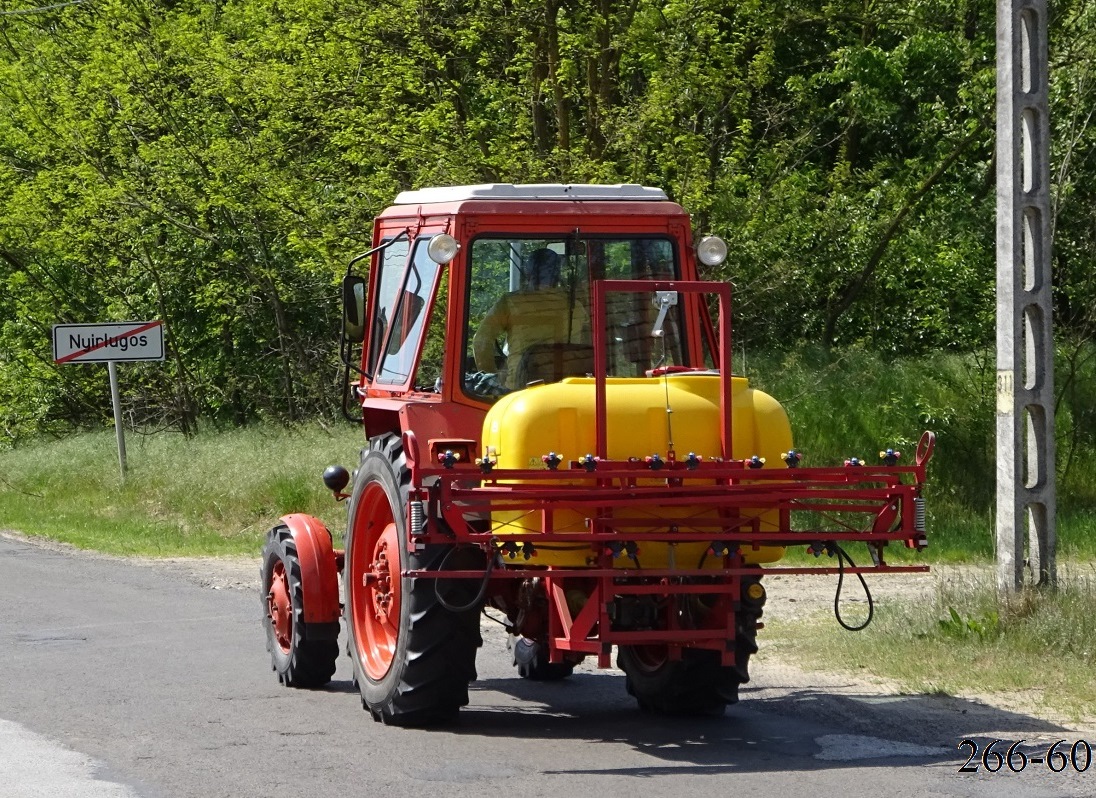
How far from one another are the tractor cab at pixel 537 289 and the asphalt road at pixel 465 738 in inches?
70.7

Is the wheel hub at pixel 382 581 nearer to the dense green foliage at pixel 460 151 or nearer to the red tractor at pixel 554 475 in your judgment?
the red tractor at pixel 554 475

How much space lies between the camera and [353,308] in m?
9.78

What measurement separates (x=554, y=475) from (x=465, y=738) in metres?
1.57

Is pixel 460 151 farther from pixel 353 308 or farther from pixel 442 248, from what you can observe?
pixel 442 248

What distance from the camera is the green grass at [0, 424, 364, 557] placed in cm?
A: 2019

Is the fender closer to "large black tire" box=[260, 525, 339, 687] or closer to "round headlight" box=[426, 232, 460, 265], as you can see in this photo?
"large black tire" box=[260, 525, 339, 687]

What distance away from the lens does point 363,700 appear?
8.98m

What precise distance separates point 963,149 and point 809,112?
2222mm

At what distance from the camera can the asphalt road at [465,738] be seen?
725cm

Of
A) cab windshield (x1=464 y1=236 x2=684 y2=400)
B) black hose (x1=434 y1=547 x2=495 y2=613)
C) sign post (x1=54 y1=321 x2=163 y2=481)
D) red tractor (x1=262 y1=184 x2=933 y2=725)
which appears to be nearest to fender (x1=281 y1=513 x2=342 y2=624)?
red tractor (x1=262 y1=184 x2=933 y2=725)

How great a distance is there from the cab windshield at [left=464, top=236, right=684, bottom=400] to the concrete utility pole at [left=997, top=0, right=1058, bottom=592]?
289cm

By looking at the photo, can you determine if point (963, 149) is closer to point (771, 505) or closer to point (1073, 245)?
point (1073, 245)

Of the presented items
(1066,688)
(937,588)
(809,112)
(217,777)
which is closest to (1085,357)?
(809,112)

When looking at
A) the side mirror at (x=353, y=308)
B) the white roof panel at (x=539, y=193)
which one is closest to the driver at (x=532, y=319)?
the white roof panel at (x=539, y=193)
